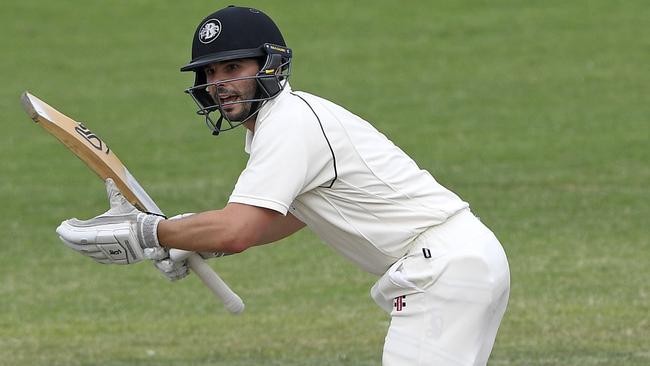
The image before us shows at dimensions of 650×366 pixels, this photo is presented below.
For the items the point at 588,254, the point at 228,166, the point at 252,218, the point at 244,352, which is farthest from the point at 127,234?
the point at 228,166

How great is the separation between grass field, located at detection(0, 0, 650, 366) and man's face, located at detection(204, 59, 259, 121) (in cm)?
371

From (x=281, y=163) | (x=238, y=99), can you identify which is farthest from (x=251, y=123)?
(x=281, y=163)

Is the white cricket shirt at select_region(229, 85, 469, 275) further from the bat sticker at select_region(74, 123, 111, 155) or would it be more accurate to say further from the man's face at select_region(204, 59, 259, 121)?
the bat sticker at select_region(74, 123, 111, 155)

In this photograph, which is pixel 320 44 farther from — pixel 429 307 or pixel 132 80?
pixel 429 307

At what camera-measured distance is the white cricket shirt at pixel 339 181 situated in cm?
511

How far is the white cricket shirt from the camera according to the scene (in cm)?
511

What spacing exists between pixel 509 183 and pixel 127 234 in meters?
11.4

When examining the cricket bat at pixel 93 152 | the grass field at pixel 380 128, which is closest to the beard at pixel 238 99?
the cricket bat at pixel 93 152

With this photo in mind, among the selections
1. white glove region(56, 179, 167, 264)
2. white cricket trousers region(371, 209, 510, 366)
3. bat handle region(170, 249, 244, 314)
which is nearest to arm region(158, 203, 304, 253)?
white glove region(56, 179, 167, 264)

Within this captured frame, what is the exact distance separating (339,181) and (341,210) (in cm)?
12

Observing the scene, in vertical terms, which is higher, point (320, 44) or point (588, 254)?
point (588, 254)

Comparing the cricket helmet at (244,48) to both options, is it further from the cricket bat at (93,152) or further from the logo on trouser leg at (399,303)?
the logo on trouser leg at (399,303)

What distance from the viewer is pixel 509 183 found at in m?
16.2

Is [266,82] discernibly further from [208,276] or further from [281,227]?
[208,276]
